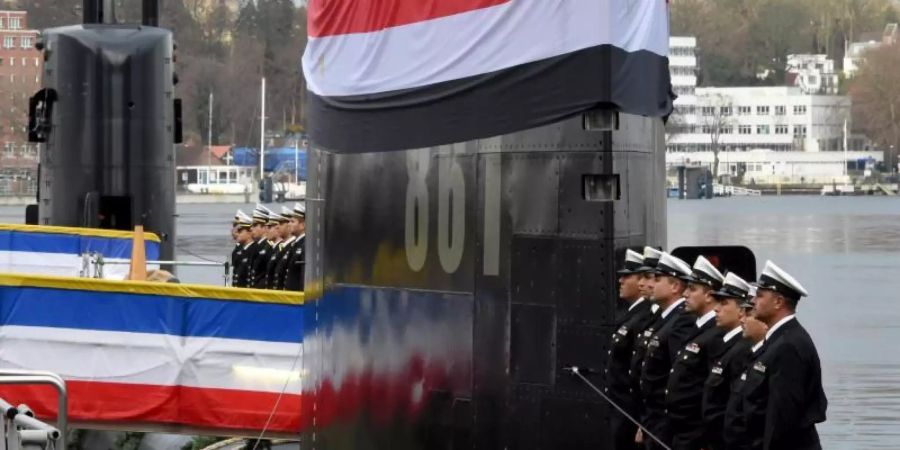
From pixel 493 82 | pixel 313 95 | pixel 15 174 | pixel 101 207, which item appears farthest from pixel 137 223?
pixel 15 174

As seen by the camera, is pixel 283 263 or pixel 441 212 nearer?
pixel 441 212

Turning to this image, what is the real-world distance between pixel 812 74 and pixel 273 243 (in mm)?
138661

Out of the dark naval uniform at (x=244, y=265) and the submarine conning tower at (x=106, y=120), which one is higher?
the submarine conning tower at (x=106, y=120)

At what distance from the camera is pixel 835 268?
2724 inches

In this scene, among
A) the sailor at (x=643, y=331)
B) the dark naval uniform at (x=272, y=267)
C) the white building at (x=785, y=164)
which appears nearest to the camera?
the sailor at (x=643, y=331)

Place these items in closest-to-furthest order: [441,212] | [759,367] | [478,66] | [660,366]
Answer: [759,367] → [478,66] → [441,212] → [660,366]

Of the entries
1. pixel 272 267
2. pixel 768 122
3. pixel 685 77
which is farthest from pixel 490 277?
pixel 768 122

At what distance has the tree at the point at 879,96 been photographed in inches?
5827

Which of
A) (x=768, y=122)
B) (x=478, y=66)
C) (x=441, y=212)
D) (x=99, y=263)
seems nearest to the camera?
(x=478, y=66)

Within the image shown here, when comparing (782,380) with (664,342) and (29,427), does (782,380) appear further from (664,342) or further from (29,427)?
(29,427)

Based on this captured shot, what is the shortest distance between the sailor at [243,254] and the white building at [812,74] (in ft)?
432

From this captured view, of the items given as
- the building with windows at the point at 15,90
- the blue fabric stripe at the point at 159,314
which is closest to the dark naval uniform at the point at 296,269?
the blue fabric stripe at the point at 159,314

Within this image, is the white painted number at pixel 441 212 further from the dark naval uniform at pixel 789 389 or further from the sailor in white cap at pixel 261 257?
the sailor in white cap at pixel 261 257

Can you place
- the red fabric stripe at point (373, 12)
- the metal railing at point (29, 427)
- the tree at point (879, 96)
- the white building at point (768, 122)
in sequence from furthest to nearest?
the white building at point (768, 122) < the tree at point (879, 96) < the red fabric stripe at point (373, 12) < the metal railing at point (29, 427)
